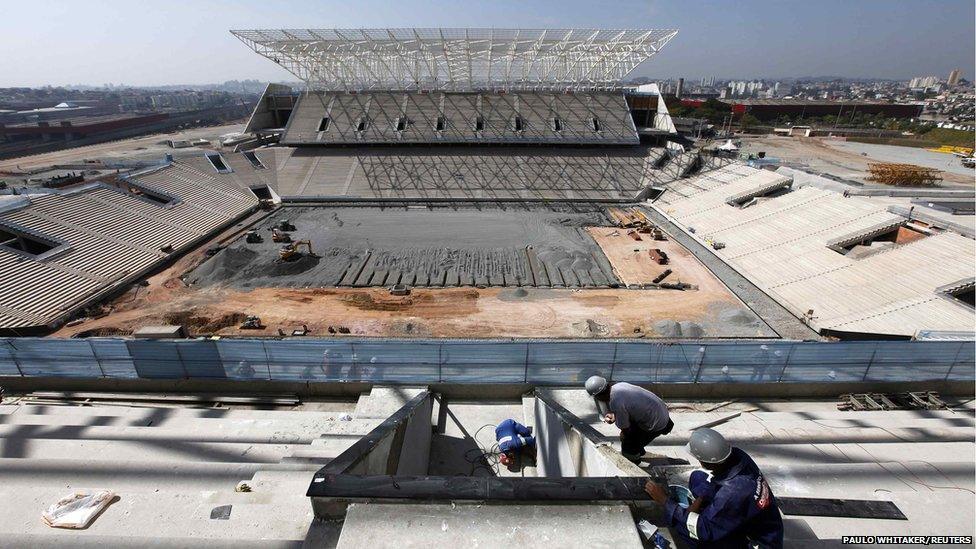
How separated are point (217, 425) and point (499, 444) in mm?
4360

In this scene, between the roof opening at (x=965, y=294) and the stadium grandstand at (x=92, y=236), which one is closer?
the roof opening at (x=965, y=294)

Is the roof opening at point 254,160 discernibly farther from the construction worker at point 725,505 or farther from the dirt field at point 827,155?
the dirt field at point 827,155

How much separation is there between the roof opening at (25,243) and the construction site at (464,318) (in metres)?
0.21

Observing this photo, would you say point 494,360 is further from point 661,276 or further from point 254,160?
point 254,160

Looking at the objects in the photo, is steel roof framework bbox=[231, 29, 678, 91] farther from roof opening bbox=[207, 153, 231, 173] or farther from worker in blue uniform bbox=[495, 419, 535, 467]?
worker in blue uniform bbox=[495, 419, 535, 467]

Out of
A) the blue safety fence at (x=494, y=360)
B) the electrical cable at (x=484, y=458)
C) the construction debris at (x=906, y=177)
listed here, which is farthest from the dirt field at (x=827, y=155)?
the electrical cable at (x=484, y=458)

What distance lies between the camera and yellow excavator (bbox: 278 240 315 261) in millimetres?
24969

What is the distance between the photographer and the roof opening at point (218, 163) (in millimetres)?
39169

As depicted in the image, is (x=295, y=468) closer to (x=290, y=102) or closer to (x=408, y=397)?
(x=408, y=397)

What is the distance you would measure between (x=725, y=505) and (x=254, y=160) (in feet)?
157

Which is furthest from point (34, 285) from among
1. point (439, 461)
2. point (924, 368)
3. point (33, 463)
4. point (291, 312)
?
point (924, 368)

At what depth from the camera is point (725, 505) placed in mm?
3432

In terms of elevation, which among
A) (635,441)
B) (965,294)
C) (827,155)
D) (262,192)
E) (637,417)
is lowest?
(262,192)

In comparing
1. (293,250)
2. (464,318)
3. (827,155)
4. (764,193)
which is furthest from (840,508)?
(827,155)
